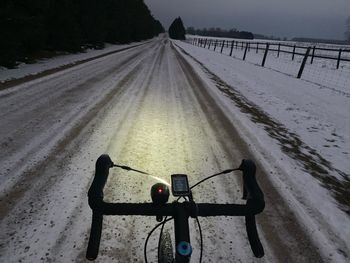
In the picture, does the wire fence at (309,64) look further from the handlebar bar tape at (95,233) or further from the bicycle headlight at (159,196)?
the handlebar bar tape at (95,233)

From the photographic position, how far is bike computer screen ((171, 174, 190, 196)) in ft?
5.79

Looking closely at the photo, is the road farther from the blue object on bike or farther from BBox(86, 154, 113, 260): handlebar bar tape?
the blue object on bike

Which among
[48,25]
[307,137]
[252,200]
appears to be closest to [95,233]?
[252,200]

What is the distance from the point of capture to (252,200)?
5.58ft

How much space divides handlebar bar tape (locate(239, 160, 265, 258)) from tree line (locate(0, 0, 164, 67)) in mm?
11420

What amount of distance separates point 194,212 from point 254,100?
8.22 metres

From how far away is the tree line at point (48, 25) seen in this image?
1088 cm

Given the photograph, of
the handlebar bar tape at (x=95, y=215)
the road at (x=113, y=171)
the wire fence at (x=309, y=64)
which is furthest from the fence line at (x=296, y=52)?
the handlebar bar tape at (x=95, y=215)

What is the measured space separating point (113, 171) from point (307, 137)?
4351 mm

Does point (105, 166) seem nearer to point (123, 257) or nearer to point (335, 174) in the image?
point (123, 257)

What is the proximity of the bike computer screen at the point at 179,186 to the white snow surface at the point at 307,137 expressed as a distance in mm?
1977

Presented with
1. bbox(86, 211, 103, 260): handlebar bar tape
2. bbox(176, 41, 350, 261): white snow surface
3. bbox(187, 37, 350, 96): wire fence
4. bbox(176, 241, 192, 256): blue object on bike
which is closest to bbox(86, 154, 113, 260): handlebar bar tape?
bbox(86, 211, 103, 260): handlebar bar tape

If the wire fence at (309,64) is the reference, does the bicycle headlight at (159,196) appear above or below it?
above

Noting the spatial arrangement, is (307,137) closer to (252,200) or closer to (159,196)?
(252,200)
